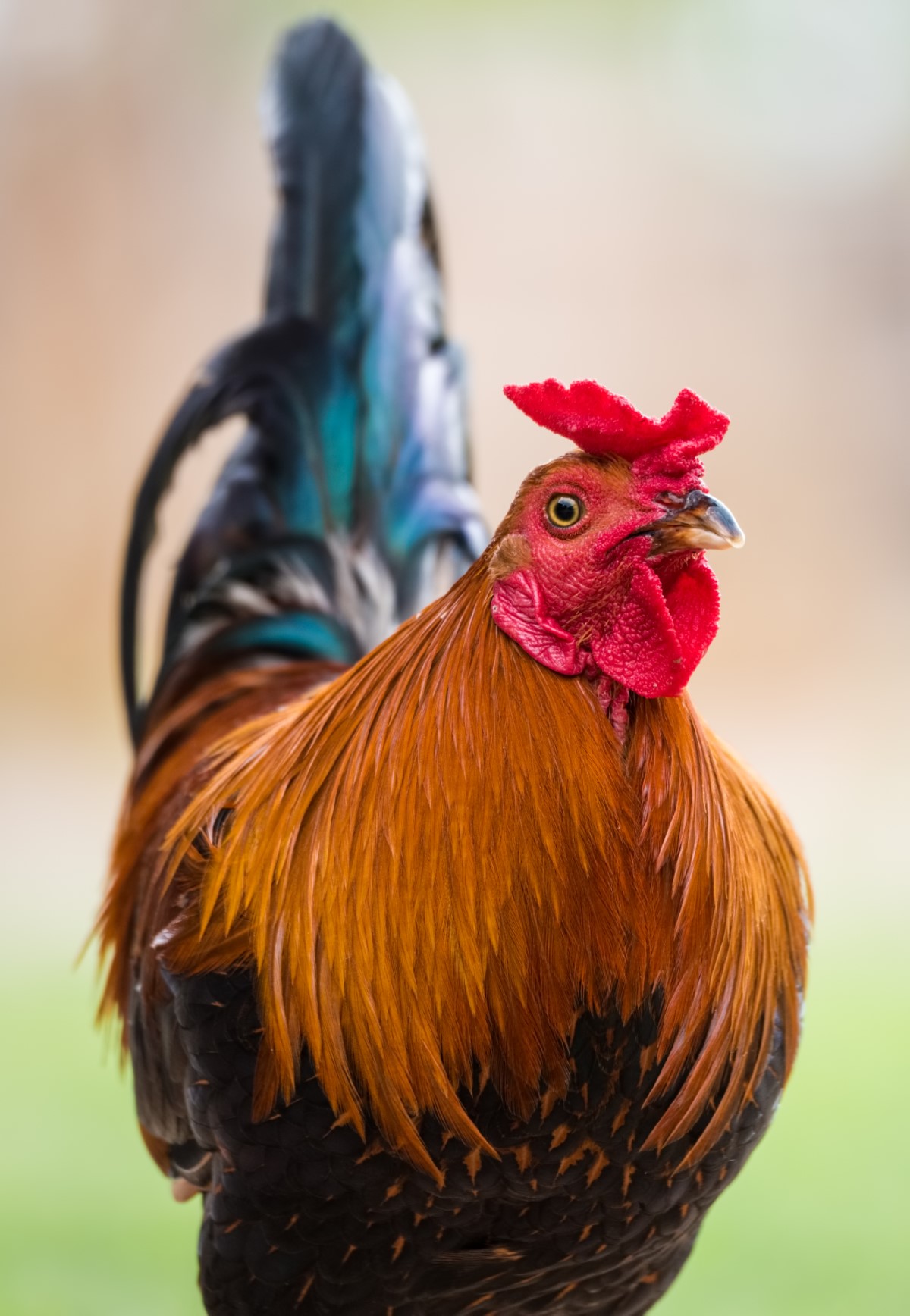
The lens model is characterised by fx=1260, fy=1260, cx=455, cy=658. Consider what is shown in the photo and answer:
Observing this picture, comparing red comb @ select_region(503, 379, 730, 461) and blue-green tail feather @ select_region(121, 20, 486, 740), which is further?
blue-green tail feather @ select_region(121, 20, 486, 740)

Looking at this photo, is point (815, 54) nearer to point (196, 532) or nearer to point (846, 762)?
point (846, 762)

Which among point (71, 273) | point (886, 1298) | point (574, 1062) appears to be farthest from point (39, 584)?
point (574, 1062)

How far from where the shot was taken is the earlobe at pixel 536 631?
157cm

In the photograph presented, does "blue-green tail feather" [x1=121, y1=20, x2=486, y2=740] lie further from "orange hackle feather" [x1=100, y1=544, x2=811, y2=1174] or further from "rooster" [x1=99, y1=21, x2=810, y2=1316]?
"orange hackle feather" [x1=100, y1=544, x2=811, y2=1174]

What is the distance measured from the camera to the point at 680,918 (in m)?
1.58

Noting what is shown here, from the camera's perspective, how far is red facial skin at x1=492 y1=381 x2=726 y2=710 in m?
1.53

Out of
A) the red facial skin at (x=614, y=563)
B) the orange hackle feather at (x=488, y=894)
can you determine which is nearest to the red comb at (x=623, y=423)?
the red facial skin at (x=614, y=563)

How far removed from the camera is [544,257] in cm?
768

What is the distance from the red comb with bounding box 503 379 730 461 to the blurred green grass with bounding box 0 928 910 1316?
7.24ft

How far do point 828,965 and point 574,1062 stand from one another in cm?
358

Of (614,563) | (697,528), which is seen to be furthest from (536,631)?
(697,528)

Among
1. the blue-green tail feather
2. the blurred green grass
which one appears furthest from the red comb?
the blurred green grass

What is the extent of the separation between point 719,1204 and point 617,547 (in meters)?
2.53

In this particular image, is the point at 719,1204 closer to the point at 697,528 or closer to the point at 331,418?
the point at 331,418
